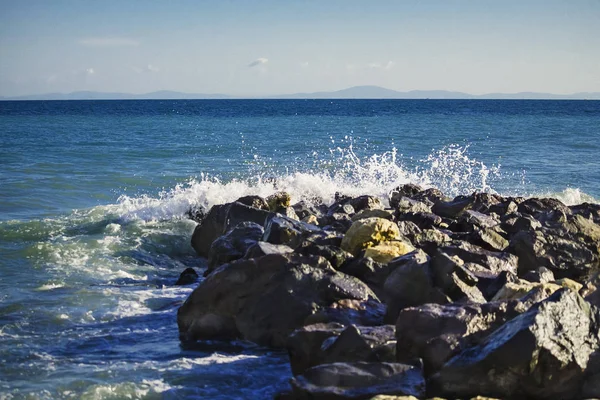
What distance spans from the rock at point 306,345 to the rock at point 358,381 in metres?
0.59

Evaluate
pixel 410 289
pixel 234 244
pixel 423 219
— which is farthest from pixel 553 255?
pixel 234 244

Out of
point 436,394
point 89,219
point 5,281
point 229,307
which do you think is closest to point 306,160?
point 89,219

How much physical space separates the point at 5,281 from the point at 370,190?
27.6 ft

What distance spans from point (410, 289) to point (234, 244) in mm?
3224

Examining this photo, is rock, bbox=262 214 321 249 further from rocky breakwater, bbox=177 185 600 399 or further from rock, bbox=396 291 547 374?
rock, bbox=396 291 547 374

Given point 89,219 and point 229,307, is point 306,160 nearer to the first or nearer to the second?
point 89,219

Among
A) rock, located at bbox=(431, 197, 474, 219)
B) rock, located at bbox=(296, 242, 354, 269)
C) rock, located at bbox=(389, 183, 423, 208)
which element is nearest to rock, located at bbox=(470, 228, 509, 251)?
rock, located at bbox=(296, 242, 354, 269)

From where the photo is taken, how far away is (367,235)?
844cm

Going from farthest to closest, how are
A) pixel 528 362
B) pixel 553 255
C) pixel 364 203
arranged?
pixel 364 203, pixel 553 255, pixel 528 362

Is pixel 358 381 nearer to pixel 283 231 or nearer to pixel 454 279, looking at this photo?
pixel 454 279

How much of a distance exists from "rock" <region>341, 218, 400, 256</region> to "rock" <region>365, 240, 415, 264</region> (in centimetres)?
13

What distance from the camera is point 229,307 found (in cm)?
734

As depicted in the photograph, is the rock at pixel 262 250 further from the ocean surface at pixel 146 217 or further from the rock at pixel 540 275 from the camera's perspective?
the rock at pixel 540 275

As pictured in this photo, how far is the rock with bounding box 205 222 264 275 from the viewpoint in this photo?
372 inches
